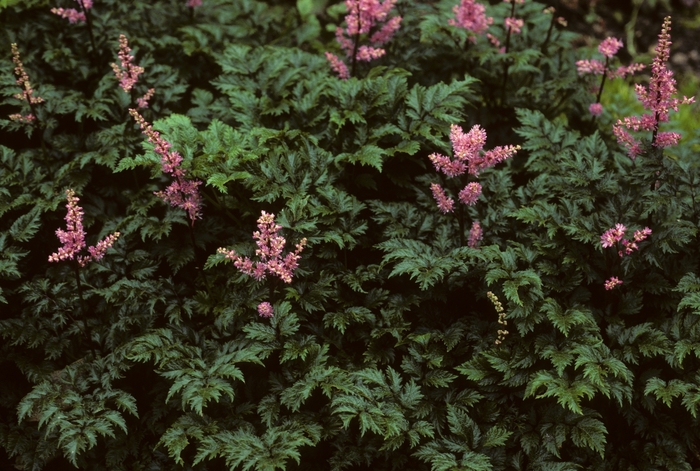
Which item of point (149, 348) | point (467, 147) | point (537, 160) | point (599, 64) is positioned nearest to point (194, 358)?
point (149, 348)

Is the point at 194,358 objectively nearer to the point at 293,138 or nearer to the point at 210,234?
the point at 210,234

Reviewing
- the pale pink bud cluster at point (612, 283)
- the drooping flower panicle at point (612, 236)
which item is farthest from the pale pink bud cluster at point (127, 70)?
the pale pink bud cluster at point (612, 283)

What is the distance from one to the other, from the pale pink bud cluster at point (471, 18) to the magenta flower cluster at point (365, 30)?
0.52m

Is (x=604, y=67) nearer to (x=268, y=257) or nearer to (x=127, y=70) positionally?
(x=268, y=257)

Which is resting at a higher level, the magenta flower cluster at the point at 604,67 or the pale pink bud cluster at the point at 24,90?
the pale pink bud cluster at the point at 24,90

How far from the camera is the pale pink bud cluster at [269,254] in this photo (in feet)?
12.3

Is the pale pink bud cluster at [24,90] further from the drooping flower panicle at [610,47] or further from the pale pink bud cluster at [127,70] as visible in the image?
the drooping flower panicle at [610,47]

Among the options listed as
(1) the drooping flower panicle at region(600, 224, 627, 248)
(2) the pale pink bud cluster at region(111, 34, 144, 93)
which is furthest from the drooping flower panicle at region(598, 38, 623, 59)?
(2) the pale pink bud cluster at region(111, 34, 144, 93)

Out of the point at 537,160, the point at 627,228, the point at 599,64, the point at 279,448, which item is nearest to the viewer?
the point at 279,448

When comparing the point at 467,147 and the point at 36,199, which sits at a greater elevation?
the point at 467,147

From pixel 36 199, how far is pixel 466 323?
3.14 meters

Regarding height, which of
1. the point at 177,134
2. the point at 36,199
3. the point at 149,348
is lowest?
the point at 149,348

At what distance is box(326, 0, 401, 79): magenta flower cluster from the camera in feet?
16.6

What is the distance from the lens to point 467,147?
395 cm
